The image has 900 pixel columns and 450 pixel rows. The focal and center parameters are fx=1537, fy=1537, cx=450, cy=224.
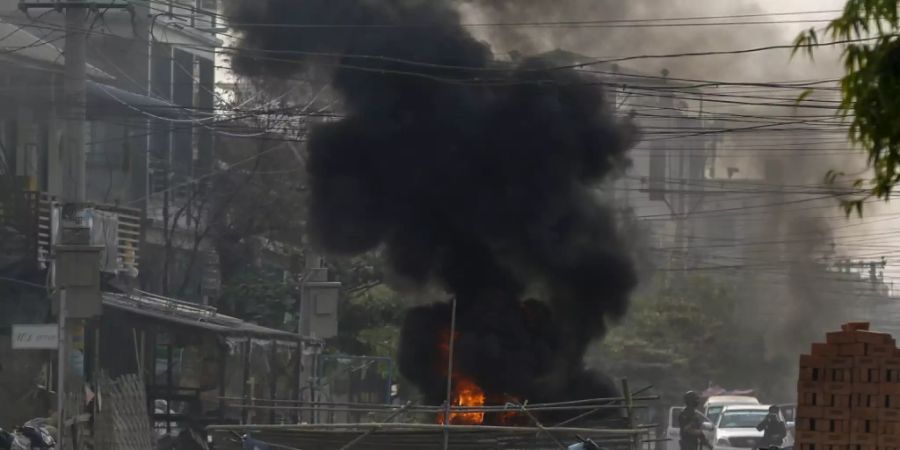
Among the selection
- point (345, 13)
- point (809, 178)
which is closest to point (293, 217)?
point (809, 178)

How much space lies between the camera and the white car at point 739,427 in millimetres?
28938

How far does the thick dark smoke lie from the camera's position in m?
19.7

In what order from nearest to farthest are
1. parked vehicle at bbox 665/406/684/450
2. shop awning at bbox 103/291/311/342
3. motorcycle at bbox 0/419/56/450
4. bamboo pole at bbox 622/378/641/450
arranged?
bamboo pole at bbox 622/378/641/450
motorcycle at bbox 0/419/56/450
shop awning at bbox 103/291/311/342
parked vehicle at bbox 665/406/684/450

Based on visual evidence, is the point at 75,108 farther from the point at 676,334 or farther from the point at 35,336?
the point at 676,334

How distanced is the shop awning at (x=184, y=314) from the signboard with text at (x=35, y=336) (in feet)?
16.8

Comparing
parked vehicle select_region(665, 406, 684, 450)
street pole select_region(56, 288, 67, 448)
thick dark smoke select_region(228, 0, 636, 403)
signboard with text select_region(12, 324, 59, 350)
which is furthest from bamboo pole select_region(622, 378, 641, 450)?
parked vehicle select_region(665, 406, 684, 450)

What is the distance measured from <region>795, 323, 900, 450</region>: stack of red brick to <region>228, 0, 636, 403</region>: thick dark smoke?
775 centimetres

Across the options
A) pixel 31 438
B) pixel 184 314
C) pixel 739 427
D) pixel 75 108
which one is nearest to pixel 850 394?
pixel 75 108

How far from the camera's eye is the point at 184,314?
24.9 metres

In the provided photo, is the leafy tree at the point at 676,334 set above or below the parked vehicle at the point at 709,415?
above

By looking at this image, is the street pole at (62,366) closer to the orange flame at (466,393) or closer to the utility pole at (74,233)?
the utility pole at (74,233)

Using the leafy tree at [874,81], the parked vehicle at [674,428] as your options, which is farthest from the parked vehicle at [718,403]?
the leafy tree at [874,81]

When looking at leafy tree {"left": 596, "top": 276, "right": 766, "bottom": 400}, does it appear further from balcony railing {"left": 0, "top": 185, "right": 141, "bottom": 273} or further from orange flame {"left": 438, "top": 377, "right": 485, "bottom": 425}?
orange flame {"left": 438, "top": 377, "right": 485, "bottom": 425}

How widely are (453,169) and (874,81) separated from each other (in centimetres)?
1361
